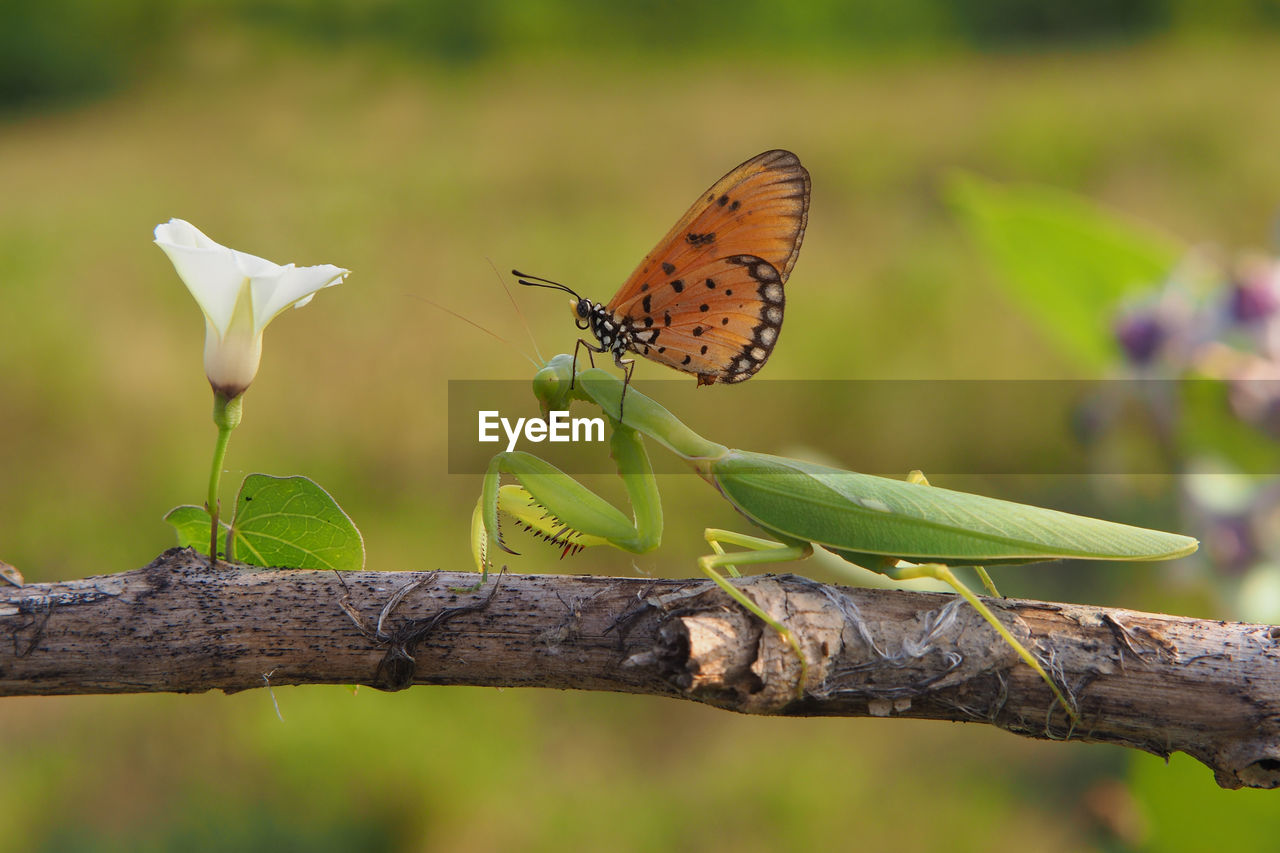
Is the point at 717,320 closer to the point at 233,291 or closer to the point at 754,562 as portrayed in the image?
the point at 754,562

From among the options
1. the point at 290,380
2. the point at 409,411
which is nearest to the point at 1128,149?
the point at 409,411

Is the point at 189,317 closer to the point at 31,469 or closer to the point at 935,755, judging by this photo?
the point at 31,469

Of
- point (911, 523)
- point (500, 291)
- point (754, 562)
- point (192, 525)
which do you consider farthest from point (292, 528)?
point (500, 291)

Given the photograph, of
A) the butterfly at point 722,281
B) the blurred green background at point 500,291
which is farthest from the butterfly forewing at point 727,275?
the blurred green background at point 500,291

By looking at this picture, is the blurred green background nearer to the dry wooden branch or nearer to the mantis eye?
the dry wooden branch

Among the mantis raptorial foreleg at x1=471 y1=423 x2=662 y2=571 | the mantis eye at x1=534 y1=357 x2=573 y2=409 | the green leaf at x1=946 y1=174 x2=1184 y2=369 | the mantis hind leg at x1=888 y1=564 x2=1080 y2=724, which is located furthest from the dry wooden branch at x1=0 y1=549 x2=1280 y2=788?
the green leaf at x1=946 y1=174 x2=1184 y2=369
